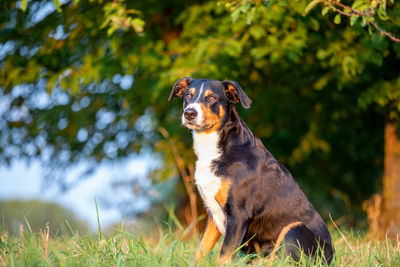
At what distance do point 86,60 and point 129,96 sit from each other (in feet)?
4.41

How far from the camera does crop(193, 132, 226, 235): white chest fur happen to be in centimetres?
392

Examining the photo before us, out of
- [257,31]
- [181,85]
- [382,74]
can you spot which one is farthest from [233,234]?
[382,74]

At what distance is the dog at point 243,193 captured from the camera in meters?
3.75

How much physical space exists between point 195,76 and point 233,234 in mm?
2764

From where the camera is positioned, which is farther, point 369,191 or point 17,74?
point 369,191

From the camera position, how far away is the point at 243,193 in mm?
3814

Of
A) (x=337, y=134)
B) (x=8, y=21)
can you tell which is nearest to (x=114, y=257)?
(x=8, y=21)

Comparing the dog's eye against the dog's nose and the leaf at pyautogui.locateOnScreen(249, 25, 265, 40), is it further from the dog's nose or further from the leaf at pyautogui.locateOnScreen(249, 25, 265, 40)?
the leaf at pyautogui.locateOnScreen(249, 25, 265, 40)

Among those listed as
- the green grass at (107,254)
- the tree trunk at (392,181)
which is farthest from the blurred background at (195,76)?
the green grass at (107,254)

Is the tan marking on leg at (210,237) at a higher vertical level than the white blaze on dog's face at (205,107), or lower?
lower

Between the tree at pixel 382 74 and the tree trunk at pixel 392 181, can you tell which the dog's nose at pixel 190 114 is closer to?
the tree at pixel 382 74

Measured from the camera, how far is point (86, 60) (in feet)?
23.9

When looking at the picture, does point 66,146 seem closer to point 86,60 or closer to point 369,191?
point 86,60

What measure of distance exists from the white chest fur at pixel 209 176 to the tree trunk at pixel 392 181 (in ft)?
13.5
